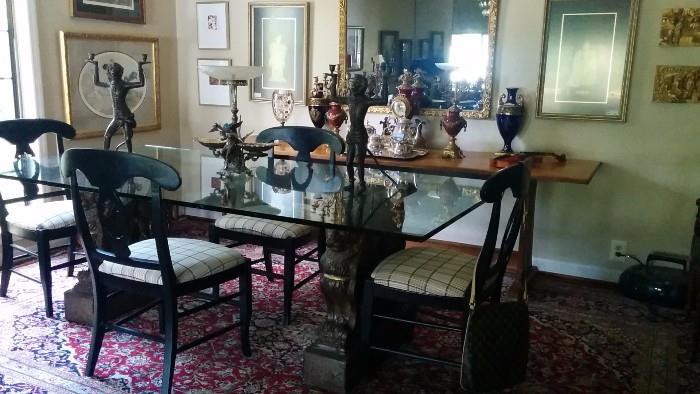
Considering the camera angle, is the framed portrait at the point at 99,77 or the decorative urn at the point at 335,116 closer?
the framed portrait at the point at 99,77

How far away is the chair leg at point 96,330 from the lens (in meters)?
2.36

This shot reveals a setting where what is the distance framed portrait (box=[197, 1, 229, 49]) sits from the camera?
14.7 feet

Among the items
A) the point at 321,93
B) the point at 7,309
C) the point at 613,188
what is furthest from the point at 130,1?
the point at 613,188

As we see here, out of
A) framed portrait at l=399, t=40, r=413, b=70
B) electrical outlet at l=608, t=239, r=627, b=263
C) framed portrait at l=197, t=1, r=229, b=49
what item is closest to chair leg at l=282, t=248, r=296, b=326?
framed portrait at l=399, t=40, r=413, b=70

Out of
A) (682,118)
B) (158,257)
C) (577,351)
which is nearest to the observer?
(158,257)

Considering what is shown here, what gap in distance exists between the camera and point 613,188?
354 centimetres

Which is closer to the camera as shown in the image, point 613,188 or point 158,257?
point 158,257

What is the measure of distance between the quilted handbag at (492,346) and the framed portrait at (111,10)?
3.20 m

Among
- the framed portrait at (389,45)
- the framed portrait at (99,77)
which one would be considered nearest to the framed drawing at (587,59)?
the framed portrait at (389,45)

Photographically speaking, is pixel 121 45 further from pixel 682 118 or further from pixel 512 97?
pixel 682 118

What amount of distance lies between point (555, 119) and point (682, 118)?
66 centimetres

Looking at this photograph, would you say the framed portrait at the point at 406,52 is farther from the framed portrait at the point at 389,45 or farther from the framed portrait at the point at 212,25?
the framed portrait at the point at 212,25

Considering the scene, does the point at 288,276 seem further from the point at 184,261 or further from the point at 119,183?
Result: the point at 119,183

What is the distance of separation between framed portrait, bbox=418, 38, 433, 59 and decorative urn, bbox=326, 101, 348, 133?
63 cm
